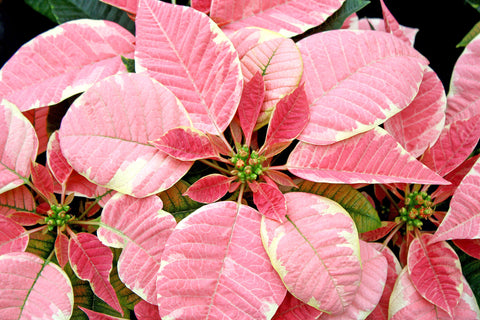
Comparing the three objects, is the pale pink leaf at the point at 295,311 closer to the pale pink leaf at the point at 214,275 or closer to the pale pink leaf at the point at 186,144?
the pale pink leaf at the point at 214,275

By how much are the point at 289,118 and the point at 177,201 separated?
7.9 inches

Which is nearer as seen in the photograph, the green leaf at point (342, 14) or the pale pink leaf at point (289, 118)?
the pale pink leaf at point (289, 118)

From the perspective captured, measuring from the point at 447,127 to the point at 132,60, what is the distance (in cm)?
51

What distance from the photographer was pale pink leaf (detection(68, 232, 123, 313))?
0.53 m

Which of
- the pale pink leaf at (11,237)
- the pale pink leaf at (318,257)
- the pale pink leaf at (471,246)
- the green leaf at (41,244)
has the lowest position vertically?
the green leaf at (41,244)

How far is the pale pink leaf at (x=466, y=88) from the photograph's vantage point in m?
0.67

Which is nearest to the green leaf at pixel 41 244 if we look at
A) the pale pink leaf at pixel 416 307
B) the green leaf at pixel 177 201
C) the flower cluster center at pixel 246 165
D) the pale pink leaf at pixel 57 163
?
the pale pink leaf at pixel 57 163

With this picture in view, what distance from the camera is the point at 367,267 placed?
0.58 metres

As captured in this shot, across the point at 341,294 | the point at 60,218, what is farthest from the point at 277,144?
the point at 60,218

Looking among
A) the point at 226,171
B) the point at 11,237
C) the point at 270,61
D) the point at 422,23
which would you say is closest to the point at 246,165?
the point at 226,171

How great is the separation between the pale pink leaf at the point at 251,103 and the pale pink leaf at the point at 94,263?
0.86 feet

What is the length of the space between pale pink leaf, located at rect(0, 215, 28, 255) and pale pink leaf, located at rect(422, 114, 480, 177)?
62cm

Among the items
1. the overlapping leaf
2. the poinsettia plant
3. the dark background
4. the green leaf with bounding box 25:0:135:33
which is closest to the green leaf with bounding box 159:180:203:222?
the poinsettia plant

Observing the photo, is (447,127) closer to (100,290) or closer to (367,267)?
(367,267)
